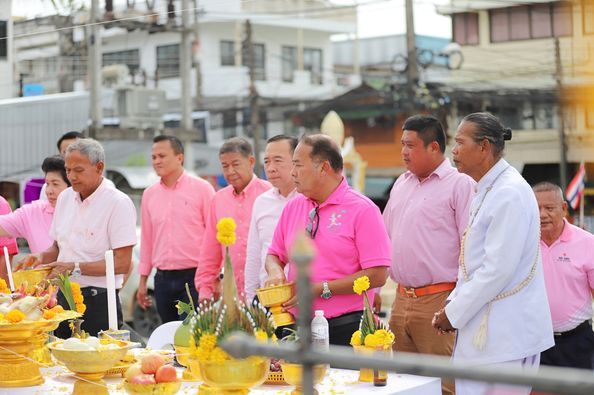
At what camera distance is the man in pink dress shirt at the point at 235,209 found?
22.1 ft

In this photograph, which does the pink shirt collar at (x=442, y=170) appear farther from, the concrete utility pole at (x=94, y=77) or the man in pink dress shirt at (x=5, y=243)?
the concrete utility pole at (x=94, y=77)

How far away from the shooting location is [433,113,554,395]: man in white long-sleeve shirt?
4.25 metres

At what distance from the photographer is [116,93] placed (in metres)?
24.1

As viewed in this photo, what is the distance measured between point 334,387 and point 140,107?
22.7m

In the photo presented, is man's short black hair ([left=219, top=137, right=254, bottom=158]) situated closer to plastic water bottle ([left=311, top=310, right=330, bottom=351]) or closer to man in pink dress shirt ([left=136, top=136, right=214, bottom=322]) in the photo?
man in pink dress shirt ([left=136, top=136, right=214, bottom=322])

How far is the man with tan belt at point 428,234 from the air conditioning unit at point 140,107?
19568 mm

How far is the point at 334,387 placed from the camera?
3973mm

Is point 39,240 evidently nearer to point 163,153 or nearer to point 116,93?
point 163,153

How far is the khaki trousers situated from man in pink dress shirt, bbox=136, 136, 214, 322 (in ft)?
7.65

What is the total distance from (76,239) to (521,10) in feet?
95.5

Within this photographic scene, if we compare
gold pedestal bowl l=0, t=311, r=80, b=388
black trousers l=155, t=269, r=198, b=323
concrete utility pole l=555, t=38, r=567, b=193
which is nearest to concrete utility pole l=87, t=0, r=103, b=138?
concrete utility pole l=555, t=38, r=567, b=193

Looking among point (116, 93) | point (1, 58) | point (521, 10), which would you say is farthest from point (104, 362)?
point (521, 10)

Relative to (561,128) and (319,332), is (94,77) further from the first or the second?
(319,332)

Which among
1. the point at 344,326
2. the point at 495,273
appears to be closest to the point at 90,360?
the point at 344,326
